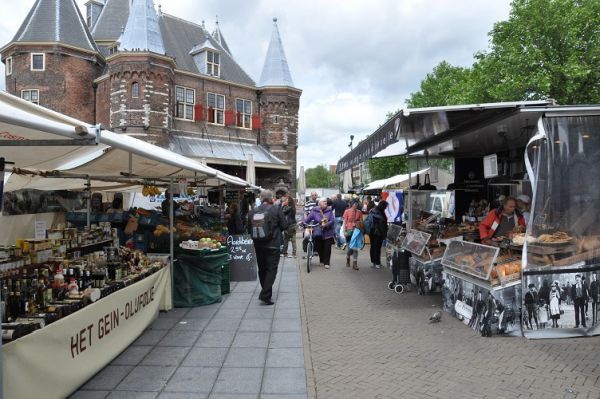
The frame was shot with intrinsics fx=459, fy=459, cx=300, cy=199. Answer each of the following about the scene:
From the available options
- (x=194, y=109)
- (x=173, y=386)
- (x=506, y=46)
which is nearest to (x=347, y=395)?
(x=173, y=386)

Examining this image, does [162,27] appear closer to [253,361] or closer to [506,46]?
[506,46]

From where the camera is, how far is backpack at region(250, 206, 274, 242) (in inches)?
294

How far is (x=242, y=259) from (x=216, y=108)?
918 inches

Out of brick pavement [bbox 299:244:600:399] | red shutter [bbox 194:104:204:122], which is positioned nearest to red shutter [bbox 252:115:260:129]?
→ red shutter [bbox 194:104:204:122]

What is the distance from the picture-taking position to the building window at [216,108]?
3095cm

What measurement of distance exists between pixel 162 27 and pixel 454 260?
1187 inches

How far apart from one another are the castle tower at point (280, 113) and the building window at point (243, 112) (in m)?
1.04

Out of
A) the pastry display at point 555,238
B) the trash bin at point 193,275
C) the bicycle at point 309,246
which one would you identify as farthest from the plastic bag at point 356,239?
the pastry display at point 555,238

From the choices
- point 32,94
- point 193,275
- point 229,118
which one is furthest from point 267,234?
point 32,94

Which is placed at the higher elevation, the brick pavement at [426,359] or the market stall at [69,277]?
the market stall at [69,277]

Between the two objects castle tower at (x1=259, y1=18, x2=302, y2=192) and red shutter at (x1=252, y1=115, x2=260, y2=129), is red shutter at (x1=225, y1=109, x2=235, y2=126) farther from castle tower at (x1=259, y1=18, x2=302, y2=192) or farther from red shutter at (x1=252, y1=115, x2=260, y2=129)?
castle tower at (x1=259, y1=18, x2=302, y2=192)

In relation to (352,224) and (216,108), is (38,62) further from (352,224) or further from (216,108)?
(352,224)

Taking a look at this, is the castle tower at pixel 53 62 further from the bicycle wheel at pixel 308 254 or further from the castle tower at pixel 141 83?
the bicycle wheel at pixel 308 254

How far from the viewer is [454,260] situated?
687 centimetres
